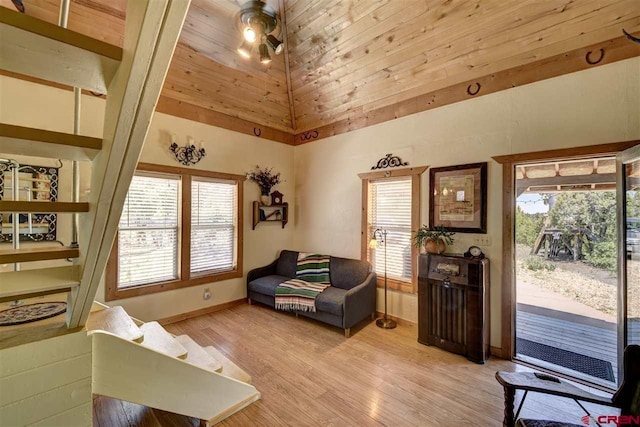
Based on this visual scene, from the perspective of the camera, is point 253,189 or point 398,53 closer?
point 398,53

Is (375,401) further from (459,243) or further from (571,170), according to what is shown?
(571,170)

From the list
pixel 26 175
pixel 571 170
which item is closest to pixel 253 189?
pixel 26 175

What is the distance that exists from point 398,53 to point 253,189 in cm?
295

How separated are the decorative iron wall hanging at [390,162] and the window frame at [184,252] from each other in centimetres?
223

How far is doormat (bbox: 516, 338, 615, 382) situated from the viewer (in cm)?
256

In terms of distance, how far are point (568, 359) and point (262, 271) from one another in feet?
13.4

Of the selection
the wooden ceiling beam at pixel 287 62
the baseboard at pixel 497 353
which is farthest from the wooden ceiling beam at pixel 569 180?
the wooden ceiling beam at pixel 287 62

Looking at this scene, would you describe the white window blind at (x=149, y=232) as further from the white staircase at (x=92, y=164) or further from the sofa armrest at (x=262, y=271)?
the white staircase at (x=92, y=164)

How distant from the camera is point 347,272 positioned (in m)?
4.02

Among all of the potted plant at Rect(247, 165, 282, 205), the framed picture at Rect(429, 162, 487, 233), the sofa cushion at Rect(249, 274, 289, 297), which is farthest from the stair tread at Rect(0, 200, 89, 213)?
the potted plant at Rect(247, 165, 282, 205)

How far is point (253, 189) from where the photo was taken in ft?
15.0

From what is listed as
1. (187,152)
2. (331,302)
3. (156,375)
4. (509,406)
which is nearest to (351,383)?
(331,302)

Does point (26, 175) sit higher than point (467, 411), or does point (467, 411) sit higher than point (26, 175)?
point (26, 175)

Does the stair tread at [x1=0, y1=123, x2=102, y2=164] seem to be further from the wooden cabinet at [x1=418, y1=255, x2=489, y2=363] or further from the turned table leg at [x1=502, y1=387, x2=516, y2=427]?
the wooden cabinet at [x1=418, y1=255, x2=489, y2=363]
